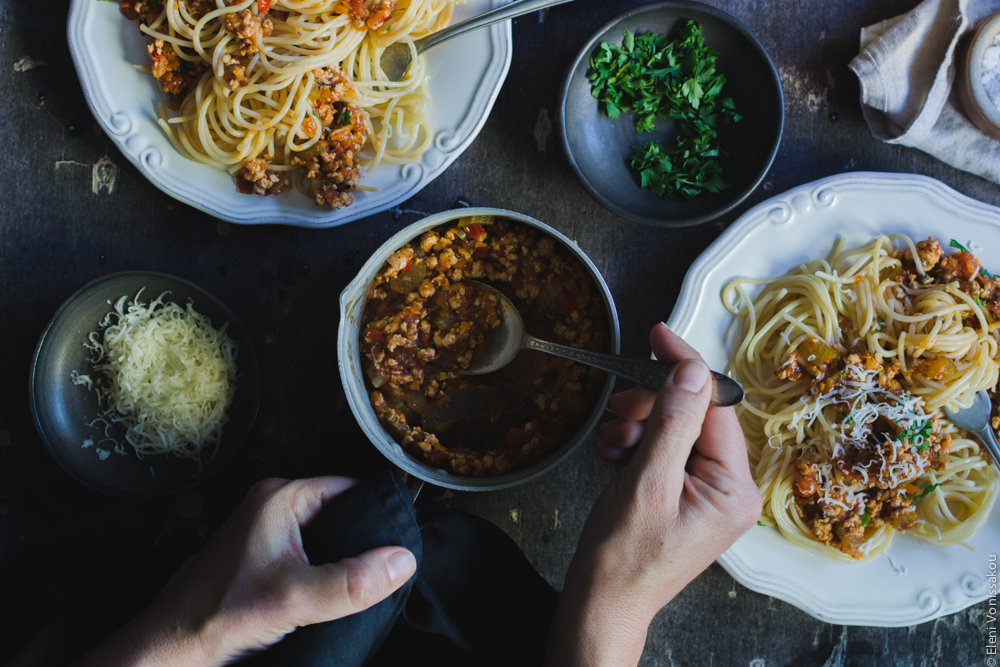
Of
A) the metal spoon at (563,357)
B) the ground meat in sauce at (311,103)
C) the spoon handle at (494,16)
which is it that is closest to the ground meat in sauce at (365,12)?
the ground meat in sauce at (311,103)

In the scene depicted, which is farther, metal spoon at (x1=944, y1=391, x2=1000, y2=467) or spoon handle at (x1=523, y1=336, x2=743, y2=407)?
metal spoon at (x1=944, y1=391, x2=1000, y2=467)

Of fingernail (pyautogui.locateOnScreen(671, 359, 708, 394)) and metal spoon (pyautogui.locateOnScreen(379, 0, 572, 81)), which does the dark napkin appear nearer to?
fingernail (pyautogui.locateOnScreen(671, 359, 708, 394))

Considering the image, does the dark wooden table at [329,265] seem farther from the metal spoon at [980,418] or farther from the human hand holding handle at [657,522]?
the metal spoon at [980,418]

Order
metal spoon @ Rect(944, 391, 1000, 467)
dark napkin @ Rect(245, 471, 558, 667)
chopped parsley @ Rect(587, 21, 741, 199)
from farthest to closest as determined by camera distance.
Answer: chopped parsley @ Rect(587, 21, 741, 199), metal spoon @ Rect(944, 391, 1000, 467), dark napkin @ Rect(245, 471, 558, 667)

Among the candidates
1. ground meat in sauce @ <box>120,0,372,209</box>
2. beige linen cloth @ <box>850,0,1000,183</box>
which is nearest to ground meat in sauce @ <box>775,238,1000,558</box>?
beige linen cloth @ <box>850,0,1000,183</box>

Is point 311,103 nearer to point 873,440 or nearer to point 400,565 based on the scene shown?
point 400,565

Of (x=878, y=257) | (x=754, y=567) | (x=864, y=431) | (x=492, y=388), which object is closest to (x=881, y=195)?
(x=878, y=257)

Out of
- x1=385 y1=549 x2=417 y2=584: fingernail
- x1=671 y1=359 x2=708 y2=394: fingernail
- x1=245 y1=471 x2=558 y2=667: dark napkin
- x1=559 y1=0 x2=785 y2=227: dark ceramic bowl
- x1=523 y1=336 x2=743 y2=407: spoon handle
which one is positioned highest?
x1=559 y1=0 x2=785 y2=227: dark ceramic bowl
